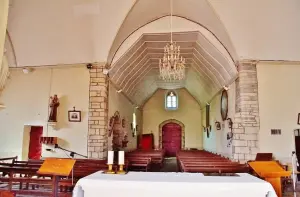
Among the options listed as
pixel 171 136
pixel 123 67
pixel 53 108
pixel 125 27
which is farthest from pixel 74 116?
pixel 171 136

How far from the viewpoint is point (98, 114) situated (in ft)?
25.8

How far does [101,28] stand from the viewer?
301 inches

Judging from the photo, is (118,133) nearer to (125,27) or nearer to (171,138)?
(125,27)

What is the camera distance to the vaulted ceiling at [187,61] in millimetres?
8742

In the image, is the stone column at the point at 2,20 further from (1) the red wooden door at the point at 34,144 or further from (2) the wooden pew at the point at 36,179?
(1) the red wooden door at the point at 34,144

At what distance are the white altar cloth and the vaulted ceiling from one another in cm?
553

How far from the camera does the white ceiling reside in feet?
23.4

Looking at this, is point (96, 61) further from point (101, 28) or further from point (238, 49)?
point (238, 49)

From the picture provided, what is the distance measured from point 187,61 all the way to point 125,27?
4.57m

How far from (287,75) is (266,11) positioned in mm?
2074

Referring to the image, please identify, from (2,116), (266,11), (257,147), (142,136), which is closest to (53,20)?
(2,116)

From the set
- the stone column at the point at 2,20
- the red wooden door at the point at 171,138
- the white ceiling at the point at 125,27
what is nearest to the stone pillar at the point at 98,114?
the white ceiling at the point at 125,27

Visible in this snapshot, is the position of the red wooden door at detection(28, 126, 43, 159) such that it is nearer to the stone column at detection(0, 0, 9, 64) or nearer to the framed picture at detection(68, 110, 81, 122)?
the framed picture at detection(68, 110, 81, 122)

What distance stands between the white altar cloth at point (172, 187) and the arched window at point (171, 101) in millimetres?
13929
